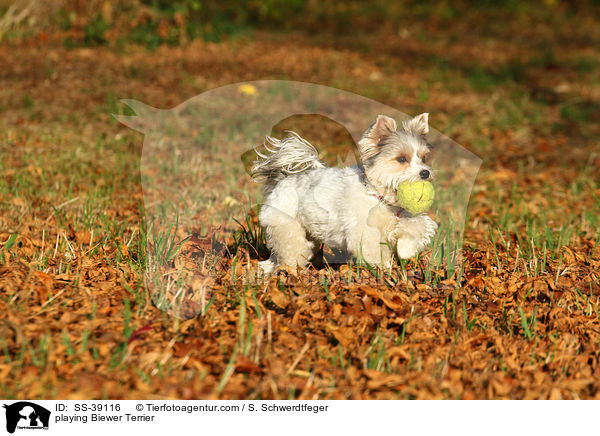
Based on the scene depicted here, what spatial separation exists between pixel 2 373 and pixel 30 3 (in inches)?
526

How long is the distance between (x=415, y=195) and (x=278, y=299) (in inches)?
47.1

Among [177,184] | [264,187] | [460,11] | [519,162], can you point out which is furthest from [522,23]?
[264,187]

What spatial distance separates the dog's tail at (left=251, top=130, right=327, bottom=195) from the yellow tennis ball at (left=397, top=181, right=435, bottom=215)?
0.78 meters

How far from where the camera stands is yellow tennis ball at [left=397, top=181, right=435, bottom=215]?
13.6ft

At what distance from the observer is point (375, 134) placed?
4.19m

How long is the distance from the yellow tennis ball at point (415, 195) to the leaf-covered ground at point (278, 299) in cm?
60

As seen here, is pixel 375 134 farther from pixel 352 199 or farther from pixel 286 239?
pixel 286 239

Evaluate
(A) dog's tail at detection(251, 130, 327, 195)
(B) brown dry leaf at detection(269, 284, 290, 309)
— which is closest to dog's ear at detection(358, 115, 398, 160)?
(A) dog's tail at detection(251, 130, 327, 195)

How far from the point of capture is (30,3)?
14344 mm

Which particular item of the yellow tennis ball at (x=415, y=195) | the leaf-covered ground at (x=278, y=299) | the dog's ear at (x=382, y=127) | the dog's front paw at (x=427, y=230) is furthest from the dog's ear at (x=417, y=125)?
the leaf-covered ground at (x=278, y=299)
